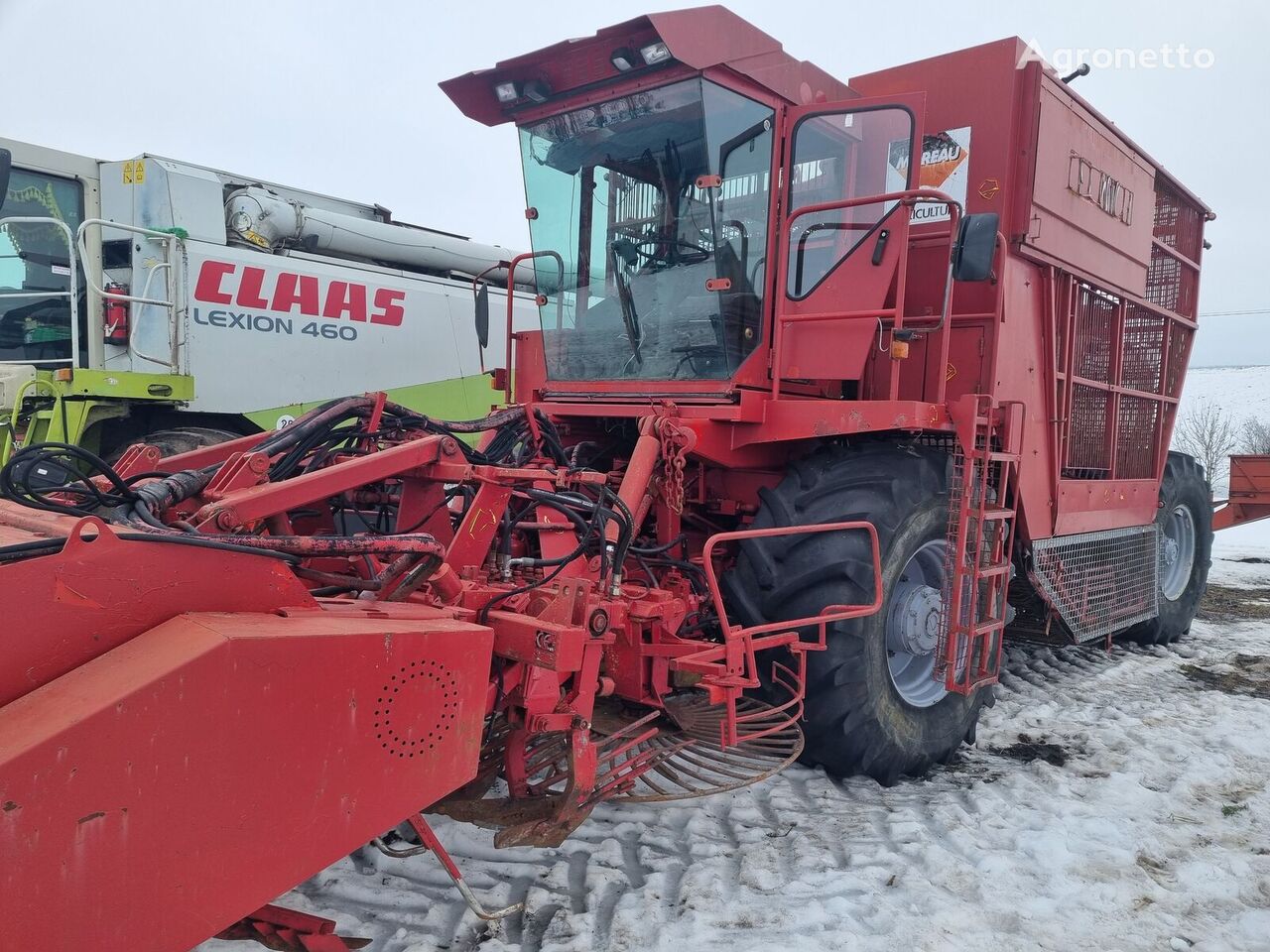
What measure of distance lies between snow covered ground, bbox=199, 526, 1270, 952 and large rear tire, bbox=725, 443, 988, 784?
0.19 m

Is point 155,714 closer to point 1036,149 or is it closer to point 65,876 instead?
point 65,876

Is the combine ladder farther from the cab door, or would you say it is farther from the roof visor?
the roof visor

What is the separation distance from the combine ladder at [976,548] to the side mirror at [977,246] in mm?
550

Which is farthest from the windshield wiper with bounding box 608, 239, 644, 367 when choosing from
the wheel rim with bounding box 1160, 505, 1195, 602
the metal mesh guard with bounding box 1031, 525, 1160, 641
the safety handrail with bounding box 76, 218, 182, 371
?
the wheel rim with bounding box 1160, 505, 1195, 602

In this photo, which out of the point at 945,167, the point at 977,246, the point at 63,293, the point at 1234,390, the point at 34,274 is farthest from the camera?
the point at 1234,390

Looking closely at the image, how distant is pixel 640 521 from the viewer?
3.07 metres

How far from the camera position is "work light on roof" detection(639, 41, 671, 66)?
3270 mm

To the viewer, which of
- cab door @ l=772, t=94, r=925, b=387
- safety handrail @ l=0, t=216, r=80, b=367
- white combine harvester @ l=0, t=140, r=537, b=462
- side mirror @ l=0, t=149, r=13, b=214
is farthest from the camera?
white combine harvester @ l=0, t=140, r=537, b=462

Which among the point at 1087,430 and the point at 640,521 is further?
the point at 1087,430

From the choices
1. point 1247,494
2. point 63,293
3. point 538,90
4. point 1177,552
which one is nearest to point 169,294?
point 63,293

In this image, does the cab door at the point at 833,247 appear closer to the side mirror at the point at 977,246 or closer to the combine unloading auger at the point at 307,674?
the side mirror at the point at 977,246

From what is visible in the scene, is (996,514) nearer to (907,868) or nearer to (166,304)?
(907,868)

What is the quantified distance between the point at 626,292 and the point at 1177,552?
4.99m

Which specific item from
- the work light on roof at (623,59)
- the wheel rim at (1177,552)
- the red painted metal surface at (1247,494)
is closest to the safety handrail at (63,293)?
the work light on roof at (623,59)
